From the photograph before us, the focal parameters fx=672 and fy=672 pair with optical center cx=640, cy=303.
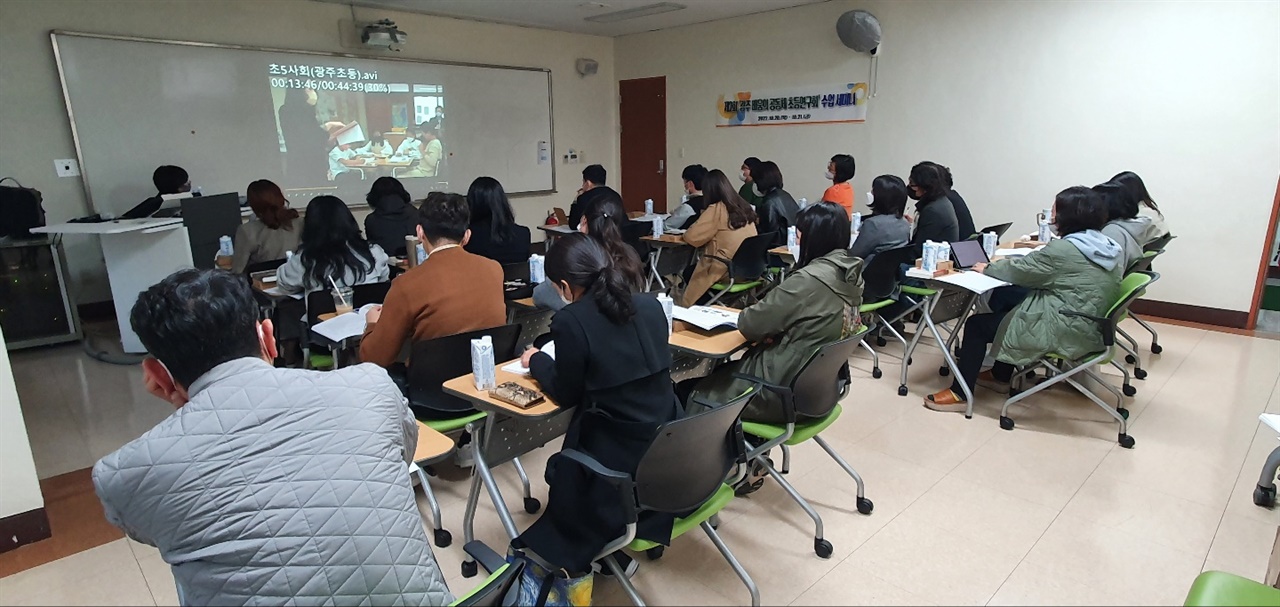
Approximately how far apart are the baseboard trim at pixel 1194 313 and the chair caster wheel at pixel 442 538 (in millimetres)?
4946

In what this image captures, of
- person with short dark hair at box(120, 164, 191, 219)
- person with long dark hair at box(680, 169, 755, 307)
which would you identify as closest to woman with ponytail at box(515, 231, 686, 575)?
person with long dark hair at box(680, 169, 755, 307)

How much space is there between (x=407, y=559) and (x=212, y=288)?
0.56 metres

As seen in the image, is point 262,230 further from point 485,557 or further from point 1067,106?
point 1067,106

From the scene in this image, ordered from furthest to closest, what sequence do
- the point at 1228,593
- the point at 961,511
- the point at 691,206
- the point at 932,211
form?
the point at 691,206 → the point at 932,211 → the point at 961,511 → the point at 1228,593

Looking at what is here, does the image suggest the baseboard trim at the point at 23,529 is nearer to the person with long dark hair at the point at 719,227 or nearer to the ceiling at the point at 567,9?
the person with long dark hair at the point at 719,227

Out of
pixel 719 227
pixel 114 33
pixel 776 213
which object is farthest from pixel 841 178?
pixel 114 33

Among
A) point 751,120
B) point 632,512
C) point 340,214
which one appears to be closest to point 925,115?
point 751,120

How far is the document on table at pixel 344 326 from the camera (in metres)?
2.56

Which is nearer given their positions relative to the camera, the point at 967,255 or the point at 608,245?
the point at 608,245

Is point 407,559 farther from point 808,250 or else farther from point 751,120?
point 751,120

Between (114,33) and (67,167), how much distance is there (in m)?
1.11

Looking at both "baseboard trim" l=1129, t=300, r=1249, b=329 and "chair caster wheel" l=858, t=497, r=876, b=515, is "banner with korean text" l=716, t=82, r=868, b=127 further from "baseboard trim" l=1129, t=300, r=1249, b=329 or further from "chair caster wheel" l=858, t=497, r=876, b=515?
"chair caster wheel" l=858, t=497, r=876, b=515

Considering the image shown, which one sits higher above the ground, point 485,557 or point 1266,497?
point 485,557

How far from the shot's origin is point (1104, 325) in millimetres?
3068
